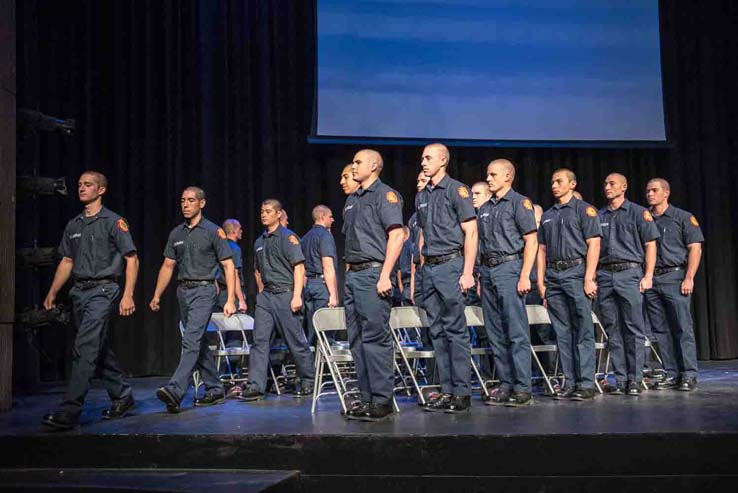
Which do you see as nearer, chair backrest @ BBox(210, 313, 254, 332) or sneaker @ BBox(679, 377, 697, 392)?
sneaker @ BBox(679, 377, 697, 392)

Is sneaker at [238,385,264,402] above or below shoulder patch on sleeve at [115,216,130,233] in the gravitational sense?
below

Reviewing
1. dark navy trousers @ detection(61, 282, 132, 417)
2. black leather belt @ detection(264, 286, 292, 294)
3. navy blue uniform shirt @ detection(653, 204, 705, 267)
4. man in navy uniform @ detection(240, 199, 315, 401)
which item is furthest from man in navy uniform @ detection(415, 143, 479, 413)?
navy blue uniform shirt @ detection(653, 204, 705, 267)

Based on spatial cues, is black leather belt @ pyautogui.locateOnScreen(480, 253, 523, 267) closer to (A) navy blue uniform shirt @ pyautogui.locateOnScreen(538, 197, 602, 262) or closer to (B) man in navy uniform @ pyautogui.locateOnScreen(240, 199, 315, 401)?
(A) navy blue uniform shirt @ pyautogui.locateOnScreen(538, 197, 602, 262)

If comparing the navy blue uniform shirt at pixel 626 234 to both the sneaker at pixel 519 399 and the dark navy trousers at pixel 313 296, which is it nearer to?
the sneaker at pixel 519 399

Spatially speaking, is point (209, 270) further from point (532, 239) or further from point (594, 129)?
point (594, 129)

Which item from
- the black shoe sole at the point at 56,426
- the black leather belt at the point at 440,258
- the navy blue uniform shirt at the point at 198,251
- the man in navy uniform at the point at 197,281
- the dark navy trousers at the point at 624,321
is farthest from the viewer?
the dark navy trousers at the point at 624,321

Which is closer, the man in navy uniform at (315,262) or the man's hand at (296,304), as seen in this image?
the man's hand at (296,304)

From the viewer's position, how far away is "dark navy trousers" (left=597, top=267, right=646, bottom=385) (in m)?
5.27

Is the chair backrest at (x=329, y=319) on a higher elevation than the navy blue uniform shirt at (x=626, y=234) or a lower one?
lower

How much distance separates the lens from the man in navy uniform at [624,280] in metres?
5.28

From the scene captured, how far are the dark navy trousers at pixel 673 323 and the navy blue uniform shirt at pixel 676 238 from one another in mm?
119

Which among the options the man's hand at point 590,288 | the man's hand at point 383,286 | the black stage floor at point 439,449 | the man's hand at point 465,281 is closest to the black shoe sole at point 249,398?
the black stage floor at point 439,449

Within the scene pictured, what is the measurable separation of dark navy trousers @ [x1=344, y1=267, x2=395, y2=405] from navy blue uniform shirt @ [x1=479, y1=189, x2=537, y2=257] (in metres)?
0.96

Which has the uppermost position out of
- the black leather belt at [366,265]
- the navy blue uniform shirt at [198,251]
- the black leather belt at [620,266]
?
the navy blue uniform shirt at [198,251]
